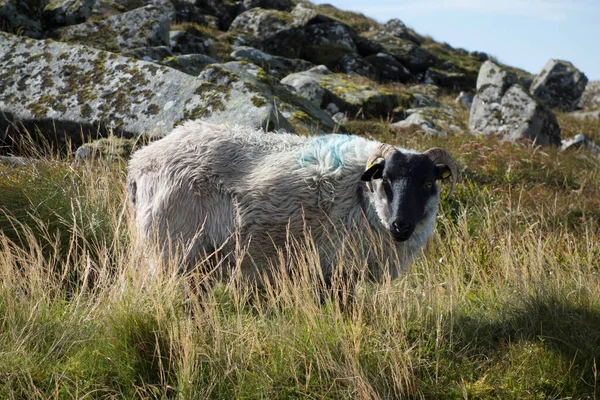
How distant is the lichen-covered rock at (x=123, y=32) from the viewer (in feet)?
42.4

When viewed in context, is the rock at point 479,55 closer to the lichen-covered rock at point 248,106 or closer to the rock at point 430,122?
the rock at point 430,122

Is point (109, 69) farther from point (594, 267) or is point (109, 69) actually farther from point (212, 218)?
point (594, 267)

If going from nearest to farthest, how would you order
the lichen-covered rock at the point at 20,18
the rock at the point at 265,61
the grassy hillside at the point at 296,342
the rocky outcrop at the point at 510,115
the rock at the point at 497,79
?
1. the grassy hillside at the point at 296,342
2. the lichen-covered rock at the point at 20,18
3. the rocky outcrop at the point at 510,115
4. the rock at the point at 497,79
5. the rock at the point at 265,61

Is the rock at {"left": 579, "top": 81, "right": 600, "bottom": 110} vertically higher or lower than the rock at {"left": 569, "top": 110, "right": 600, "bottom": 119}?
higher

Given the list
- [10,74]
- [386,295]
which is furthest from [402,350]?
[10,74]

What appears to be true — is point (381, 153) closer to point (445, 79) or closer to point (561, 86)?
point (561, 86)

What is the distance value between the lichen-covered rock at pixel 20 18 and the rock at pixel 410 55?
21441 millimetres

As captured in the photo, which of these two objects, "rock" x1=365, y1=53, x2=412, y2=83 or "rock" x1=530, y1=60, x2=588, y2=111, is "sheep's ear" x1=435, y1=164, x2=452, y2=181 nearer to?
"rock" x1=365, y1=53, x2=412, y2=83

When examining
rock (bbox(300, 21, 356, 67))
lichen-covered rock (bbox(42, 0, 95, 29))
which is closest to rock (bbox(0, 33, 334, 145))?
lichen-covered rock (bbox(42, 0, 95, 29))

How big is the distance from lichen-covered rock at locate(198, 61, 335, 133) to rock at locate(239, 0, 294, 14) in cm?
2409

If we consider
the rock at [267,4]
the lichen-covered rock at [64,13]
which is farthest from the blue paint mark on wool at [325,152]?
the rock at [267,4]

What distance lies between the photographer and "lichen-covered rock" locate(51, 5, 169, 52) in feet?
42.4

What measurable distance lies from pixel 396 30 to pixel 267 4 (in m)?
9.57

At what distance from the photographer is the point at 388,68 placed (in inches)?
1171
